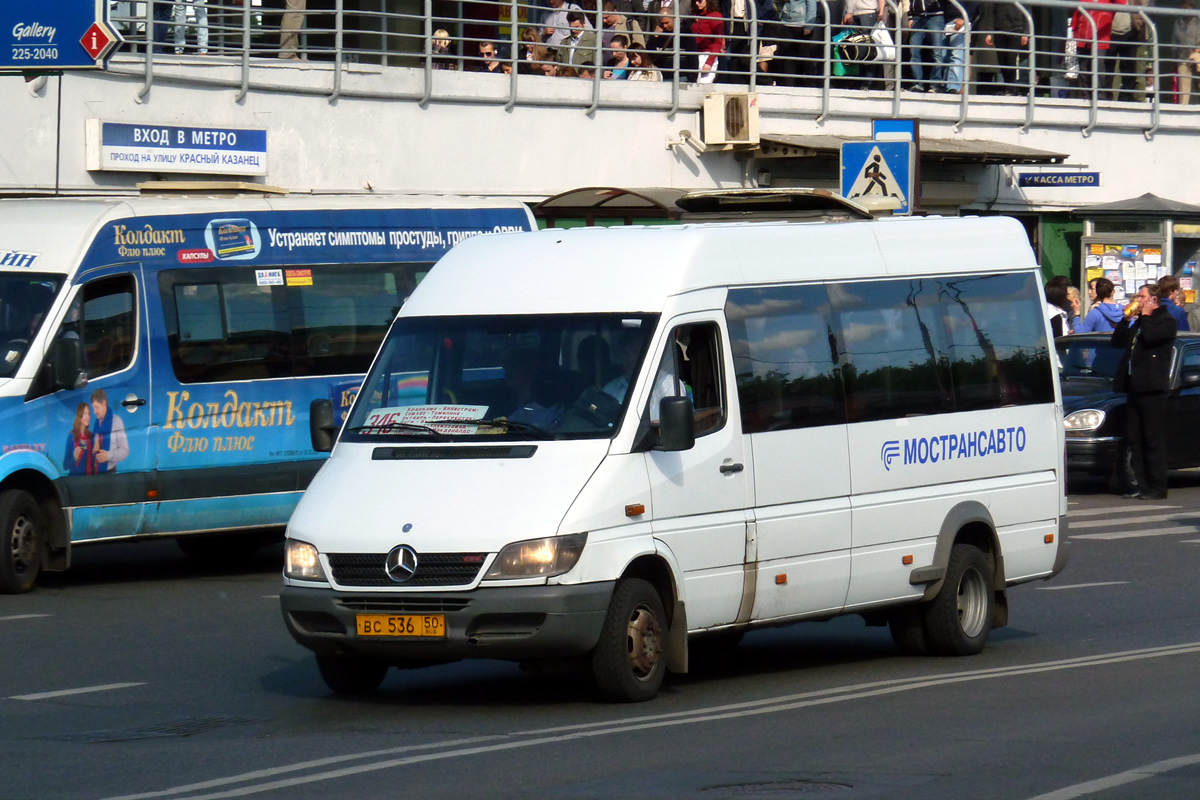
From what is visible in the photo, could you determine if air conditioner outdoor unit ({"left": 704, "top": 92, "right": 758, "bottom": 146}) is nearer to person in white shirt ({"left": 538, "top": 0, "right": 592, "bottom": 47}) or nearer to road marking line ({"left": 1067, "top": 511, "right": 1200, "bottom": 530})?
person in white shirt ({"left": 538, "top": 0, "right": 592, "bottom": 47})

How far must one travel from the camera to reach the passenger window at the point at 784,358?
10367 mm

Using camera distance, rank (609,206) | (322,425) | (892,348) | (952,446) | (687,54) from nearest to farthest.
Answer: (322,425) < (892,348) < (952,446) < (609,206) < (687,54)

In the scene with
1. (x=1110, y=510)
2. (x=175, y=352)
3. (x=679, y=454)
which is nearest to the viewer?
(x=679, y=454)

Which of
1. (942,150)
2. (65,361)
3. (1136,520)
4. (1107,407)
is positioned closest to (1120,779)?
(65,361)

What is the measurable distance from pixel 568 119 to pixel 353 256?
10.7m

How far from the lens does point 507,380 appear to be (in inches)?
391

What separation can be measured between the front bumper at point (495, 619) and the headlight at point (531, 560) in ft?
0.22

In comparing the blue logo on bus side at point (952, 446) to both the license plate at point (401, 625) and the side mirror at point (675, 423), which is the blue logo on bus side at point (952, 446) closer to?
the side mirror at point (675, 423)

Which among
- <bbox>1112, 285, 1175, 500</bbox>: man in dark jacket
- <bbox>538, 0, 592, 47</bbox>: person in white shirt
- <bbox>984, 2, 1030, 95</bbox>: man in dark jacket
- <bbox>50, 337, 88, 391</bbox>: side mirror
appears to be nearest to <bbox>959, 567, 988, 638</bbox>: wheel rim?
<bbox>50, 337, 88, 391</bbox>: side mirror

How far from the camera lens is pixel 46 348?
14.4 meters

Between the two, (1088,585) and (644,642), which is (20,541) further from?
(1088,585)

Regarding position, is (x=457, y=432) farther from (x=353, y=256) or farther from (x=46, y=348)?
(x=353, y=256)

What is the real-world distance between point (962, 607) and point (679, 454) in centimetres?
262

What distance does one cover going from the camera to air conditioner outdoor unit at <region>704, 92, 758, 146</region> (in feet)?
90.7
